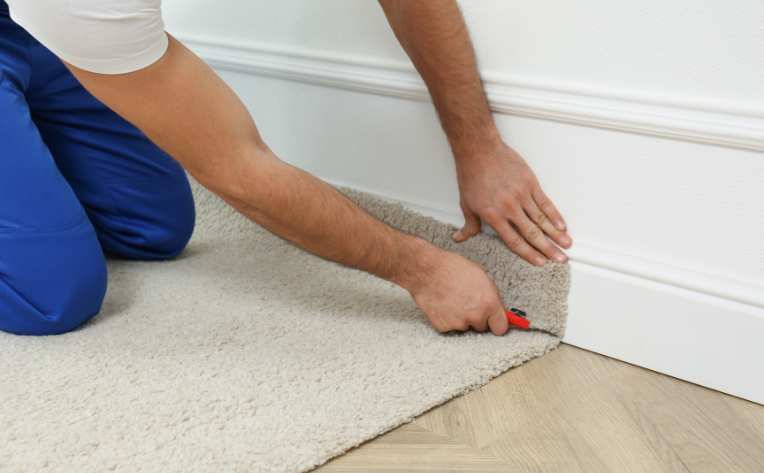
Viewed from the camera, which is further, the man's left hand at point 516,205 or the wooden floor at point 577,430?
the man's left hand at point 516,205

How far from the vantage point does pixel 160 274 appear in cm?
145

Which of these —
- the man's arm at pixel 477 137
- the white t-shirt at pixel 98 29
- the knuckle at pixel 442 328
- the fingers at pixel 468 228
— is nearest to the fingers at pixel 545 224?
the man's arm at pixel 477 137

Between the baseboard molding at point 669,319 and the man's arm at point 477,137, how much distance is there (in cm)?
7

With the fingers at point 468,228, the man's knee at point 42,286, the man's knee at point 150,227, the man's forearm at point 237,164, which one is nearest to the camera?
the man's forearm at point 237,164

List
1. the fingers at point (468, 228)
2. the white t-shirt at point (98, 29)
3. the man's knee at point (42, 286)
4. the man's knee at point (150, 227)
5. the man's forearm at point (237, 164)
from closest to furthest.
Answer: the white t-shirt at point (98, 29)
the man's forearm at point (237, 164)
the man's knee at point (42, 286)
the fingers at point (468, 228)
the man's knee at point (150, 227)

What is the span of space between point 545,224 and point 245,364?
1.58ft

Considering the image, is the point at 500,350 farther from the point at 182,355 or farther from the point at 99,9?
the point at 99,9

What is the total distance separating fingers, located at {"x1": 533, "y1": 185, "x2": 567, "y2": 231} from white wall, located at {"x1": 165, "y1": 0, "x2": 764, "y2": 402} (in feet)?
0.04

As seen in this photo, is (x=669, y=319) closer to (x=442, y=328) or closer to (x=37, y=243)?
(x=442, y=328)

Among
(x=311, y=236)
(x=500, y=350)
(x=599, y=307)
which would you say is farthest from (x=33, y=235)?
(x=599, y=307)

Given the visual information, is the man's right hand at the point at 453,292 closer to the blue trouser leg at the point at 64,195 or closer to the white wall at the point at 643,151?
the white wall at the point at 643,151

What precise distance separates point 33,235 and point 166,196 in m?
0.32

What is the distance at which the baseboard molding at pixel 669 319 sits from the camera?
1.08 metres

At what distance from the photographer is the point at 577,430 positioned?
100 centimetres
